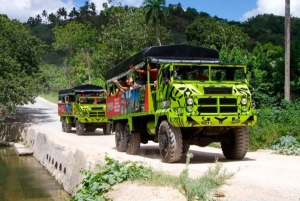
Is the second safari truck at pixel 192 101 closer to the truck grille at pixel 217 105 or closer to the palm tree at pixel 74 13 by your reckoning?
the truck grille at pixel 217 105

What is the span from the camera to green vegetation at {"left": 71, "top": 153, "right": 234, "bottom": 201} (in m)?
6.71

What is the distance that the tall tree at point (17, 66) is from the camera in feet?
109

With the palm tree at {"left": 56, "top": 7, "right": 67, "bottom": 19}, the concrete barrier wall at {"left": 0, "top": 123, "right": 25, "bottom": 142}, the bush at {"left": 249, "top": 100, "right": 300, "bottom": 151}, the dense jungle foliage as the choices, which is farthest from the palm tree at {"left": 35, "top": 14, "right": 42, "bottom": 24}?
the bush at {"left": 249, "top": 100, "right": 300, "bottom": 151}

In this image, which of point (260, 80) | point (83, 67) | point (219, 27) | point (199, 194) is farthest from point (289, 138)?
point (83, 67)

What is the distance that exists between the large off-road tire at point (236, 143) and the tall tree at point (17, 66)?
2384cm

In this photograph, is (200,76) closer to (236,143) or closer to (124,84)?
(236,143)

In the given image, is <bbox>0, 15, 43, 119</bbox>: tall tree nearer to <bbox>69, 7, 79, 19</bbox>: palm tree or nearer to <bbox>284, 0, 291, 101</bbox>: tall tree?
<bbox>284, 0, 291, 101</bbox>: tall tree

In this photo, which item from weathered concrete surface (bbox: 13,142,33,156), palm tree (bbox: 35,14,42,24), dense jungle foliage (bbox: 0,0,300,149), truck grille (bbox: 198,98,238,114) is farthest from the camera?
palm tree (bbox: 35,14,42,24)

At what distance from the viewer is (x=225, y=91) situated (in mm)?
10812

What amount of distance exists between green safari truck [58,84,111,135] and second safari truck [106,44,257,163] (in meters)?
10.9

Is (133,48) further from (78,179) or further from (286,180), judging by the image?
(286,180)

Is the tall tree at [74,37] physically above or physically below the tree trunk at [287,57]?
above

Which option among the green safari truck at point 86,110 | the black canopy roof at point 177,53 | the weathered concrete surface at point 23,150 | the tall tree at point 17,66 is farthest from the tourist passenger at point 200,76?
the tall tree at point 17,66

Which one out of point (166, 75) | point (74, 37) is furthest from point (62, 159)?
point (74, 37)
